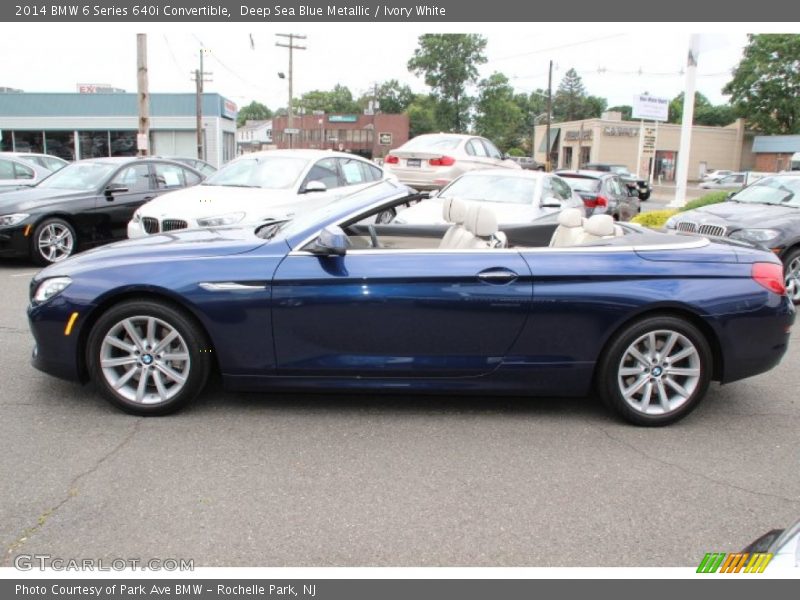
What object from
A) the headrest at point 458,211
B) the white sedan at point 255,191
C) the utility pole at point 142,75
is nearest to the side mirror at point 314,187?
the white sedan at point 255,191

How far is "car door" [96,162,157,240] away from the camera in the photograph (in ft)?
32.9

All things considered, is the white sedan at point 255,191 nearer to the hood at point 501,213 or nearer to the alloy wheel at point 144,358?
the hood at point 501,213

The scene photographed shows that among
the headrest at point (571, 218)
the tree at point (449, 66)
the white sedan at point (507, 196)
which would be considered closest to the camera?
the headrest at point (571, 218)

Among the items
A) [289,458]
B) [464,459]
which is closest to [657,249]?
[464,459]

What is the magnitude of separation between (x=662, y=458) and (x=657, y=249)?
131 centimetres

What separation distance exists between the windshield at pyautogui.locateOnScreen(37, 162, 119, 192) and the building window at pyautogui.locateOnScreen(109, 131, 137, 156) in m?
33.9

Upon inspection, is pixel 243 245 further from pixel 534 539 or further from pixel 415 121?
pixel 415 121

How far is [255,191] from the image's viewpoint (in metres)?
9.23

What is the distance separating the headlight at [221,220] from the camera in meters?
8.40

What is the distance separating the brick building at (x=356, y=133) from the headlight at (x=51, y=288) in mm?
73613

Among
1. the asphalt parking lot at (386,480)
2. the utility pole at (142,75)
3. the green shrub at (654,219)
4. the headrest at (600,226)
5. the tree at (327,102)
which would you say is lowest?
the asphalt parking lot at (386,480)

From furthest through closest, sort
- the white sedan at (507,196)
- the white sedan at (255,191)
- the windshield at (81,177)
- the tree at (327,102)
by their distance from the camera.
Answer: the tree at (327,102) → the windshield at (81,177) → the white sedan at (507,196) → the white sedan at (255,191)

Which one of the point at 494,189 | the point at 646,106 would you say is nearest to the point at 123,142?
the point at 646,106

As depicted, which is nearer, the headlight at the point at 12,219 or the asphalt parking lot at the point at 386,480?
the asphalt parking lot at the point at 386,480
